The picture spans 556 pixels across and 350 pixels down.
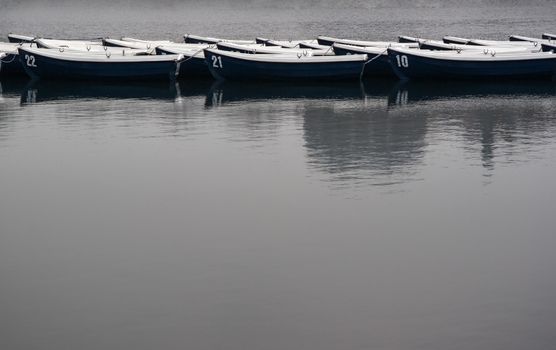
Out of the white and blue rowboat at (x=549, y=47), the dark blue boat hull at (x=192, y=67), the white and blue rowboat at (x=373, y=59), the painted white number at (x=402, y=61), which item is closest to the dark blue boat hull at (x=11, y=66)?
the dark blue boat hull at (x=192, y=67)

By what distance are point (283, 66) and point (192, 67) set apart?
164 inches

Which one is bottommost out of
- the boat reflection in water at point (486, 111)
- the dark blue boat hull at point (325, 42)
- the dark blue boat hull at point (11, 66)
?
the boat reflection in water at point (486, 111)

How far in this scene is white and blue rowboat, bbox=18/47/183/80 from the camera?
1592 inches

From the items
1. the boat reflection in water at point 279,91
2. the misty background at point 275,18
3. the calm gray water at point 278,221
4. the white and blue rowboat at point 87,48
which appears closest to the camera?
the calm gray water at point 278,221

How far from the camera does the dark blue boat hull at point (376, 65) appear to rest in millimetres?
41531

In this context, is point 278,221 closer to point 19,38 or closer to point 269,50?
point 269,50

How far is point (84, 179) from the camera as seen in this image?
77.6ft

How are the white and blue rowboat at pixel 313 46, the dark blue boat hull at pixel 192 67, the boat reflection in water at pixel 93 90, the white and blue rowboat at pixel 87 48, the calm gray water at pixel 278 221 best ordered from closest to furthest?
the calm gray water at pixel 278 221, the boat reflection in water at pixel 93 90, the dark blue boat hull at pixel 192 67, the white and blue rowboat at pixel 87 48, the white and blue rowboat at pixel 313 46

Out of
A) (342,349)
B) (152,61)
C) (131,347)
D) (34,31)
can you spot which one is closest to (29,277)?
(131,347)

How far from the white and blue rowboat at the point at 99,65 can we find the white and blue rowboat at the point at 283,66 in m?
1.81

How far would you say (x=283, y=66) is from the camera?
132 ft

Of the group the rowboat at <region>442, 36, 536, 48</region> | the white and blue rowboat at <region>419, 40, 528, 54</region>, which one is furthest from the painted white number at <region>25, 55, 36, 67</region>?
the rowboat at <region>442, 36, 536, 48</region>

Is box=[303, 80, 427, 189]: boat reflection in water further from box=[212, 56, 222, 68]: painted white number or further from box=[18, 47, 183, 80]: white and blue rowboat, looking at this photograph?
box=[18, 47, 183, 80]: white and blue rowboat

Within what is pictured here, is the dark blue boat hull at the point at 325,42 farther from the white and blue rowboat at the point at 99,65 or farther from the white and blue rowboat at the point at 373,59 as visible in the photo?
the white and blue rowboat at the point at 99,65
